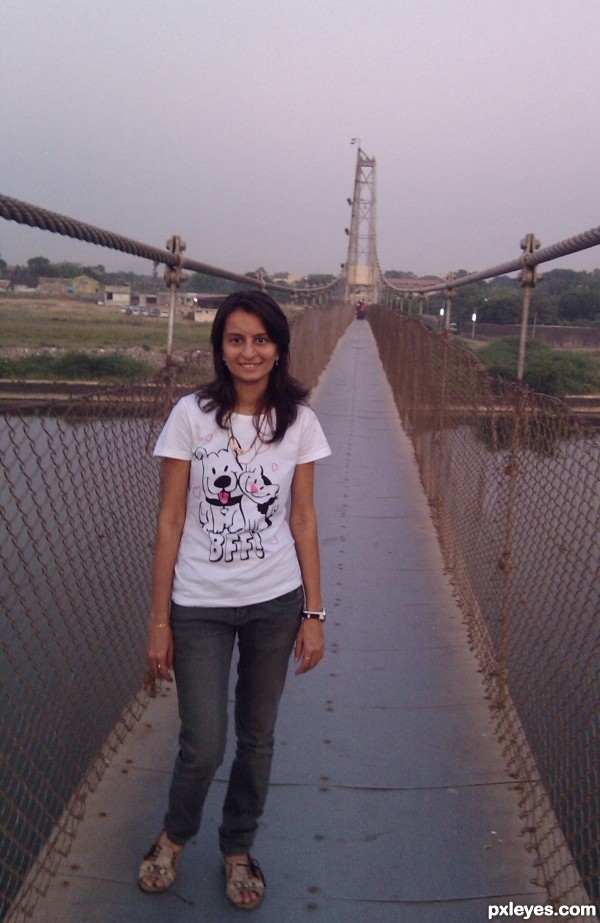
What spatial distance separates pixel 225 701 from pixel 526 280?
1.92 m

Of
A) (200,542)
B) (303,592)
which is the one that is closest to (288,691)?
(303,592)

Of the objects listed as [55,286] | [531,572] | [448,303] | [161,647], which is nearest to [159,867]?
[161,647]

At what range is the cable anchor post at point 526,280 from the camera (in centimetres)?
338

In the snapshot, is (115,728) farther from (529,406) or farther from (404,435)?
(404,435)

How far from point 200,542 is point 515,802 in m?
1.33

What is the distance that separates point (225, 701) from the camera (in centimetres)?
230

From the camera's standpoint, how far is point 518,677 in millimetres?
4117

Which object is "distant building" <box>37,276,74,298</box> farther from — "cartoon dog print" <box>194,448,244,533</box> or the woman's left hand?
the woman's left hand

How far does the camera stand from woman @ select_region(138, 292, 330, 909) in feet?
7.43

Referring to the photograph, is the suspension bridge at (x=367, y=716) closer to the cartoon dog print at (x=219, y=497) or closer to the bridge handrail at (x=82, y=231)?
the bridge handrail at (x=82, y=231)

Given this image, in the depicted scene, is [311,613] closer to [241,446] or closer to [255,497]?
[255,497]

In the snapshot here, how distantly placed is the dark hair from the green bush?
162 cm

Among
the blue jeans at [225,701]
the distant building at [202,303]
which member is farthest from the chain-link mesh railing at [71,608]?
the blue jeans at [225,701]

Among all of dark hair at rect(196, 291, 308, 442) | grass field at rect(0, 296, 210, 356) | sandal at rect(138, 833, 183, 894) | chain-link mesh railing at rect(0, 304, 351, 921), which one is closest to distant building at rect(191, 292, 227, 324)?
grass field at rect(0, 296, 210, 356)
